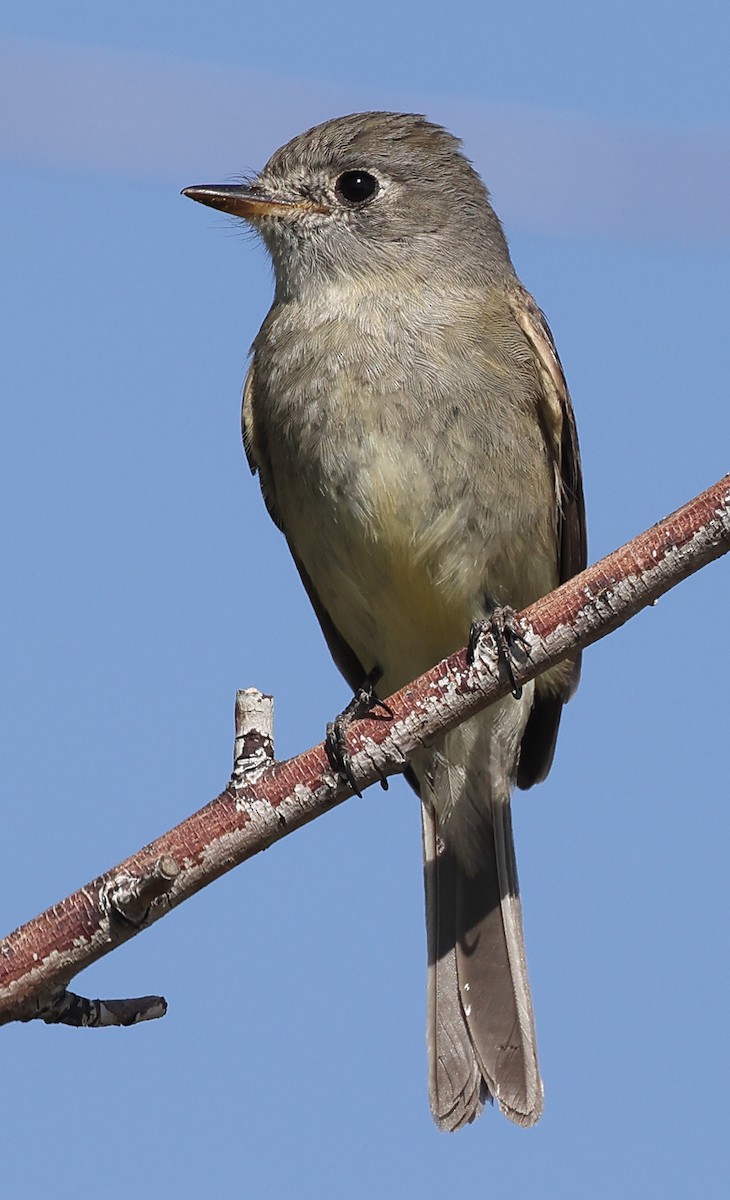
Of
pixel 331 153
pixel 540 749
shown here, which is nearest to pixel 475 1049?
pixel 540 749

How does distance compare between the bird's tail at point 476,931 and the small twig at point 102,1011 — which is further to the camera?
the bird's tail at point 476,931

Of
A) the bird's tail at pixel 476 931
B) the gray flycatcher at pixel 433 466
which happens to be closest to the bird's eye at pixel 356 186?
the gray flycatcher at pixel 433 466

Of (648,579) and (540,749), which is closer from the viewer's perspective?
(648,579)

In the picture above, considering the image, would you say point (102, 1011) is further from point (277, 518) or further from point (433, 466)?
point (277, 518)

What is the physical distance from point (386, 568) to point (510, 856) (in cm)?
143

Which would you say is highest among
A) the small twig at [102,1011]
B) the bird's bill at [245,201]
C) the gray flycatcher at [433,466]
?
the bird's bill at [245,201]

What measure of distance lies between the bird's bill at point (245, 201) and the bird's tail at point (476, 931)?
2044 mm

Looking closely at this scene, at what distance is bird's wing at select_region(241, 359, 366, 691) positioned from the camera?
6.04 m

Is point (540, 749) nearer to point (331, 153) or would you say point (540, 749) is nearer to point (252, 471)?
point (252, 471)

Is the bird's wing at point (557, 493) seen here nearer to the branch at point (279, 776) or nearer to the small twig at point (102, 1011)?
the branch at point (279, 776)

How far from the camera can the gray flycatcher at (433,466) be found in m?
5.38

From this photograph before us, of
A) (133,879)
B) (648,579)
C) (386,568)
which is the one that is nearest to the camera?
(133,879)

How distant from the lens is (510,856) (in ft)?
20.5

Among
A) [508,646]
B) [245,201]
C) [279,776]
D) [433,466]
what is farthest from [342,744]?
[245,201]
